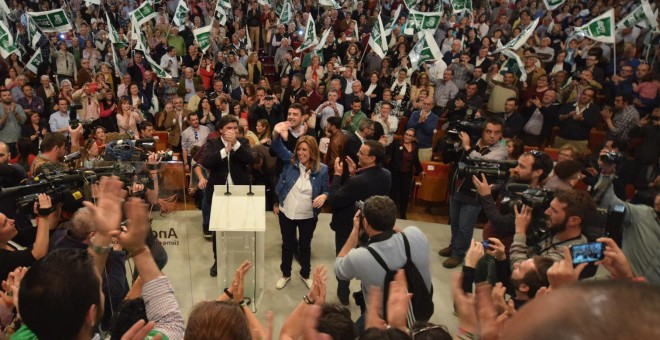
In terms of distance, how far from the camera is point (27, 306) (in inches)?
68.8

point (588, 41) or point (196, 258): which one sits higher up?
point (588, 41)

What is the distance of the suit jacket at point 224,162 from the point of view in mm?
4863

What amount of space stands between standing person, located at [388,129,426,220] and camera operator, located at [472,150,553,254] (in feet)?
6.38

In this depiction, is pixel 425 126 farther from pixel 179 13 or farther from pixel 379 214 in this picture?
pixel 179 13

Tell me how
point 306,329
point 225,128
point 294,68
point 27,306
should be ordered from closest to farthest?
1. point 27,306
2. point 306,329
3. point 225,128
4. point 294,68

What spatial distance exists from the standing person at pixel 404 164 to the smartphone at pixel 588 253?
153 inches

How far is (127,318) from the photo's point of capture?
2188mm

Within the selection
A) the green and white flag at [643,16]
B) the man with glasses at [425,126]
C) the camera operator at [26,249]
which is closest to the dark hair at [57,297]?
the camera operator at [26,249]

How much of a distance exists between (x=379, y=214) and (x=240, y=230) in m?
1.66

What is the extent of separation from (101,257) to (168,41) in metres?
10.1

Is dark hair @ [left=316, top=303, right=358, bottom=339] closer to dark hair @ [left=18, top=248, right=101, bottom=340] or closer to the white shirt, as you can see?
dark hair @ [left=18, top=248, right=101, bottom=340]

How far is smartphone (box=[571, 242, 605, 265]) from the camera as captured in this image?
246 centimetres

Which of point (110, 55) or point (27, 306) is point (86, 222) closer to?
point (27, 306)

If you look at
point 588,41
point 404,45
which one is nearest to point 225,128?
point 404,45
